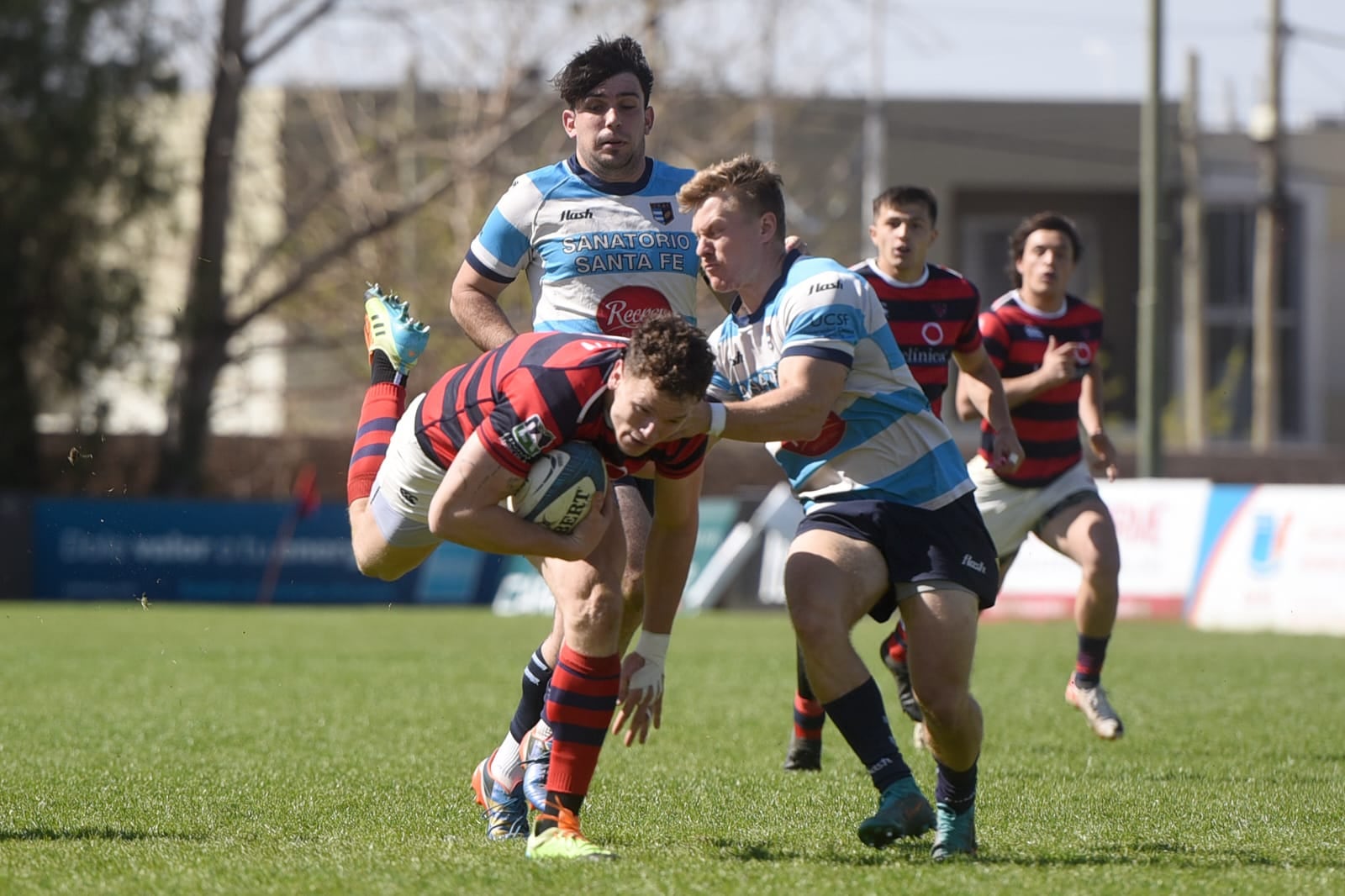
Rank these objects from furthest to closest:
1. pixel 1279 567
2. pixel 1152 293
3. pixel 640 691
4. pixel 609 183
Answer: pixel 1152 293
pixel 1279 567
pixel 609 183
pixel 640 691

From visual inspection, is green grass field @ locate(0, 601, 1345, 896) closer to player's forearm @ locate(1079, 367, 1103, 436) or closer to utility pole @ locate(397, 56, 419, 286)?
player's forearm @ locate(1079, 367, 1103, 436)

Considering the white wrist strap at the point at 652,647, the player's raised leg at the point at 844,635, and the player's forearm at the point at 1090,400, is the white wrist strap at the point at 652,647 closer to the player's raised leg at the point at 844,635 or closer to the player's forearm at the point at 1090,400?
the player's raised leg at the point at 844,635

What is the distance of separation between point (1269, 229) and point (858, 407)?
27.9 metres

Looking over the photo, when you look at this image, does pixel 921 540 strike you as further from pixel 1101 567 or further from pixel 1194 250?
pixel 1194 250

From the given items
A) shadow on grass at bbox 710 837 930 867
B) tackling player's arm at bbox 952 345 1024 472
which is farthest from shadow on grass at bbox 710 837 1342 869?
tackling player's arm at bbox 952 345 1024 472

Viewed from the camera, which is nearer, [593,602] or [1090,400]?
[593,602]

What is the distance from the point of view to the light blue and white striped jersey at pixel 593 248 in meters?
5.98

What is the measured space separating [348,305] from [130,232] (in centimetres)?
391

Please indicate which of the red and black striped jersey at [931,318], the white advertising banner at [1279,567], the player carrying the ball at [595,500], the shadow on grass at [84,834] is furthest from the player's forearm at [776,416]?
the white advertising banner at [1279,567]

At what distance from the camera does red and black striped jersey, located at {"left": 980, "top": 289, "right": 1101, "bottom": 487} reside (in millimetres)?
8562

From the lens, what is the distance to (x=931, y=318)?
24.3 ft

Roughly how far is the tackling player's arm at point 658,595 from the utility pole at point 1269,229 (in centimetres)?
2658

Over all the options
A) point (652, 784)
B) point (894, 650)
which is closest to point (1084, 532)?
point (894, 650)

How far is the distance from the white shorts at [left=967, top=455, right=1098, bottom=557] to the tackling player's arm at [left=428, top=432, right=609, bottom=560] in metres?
4.12
